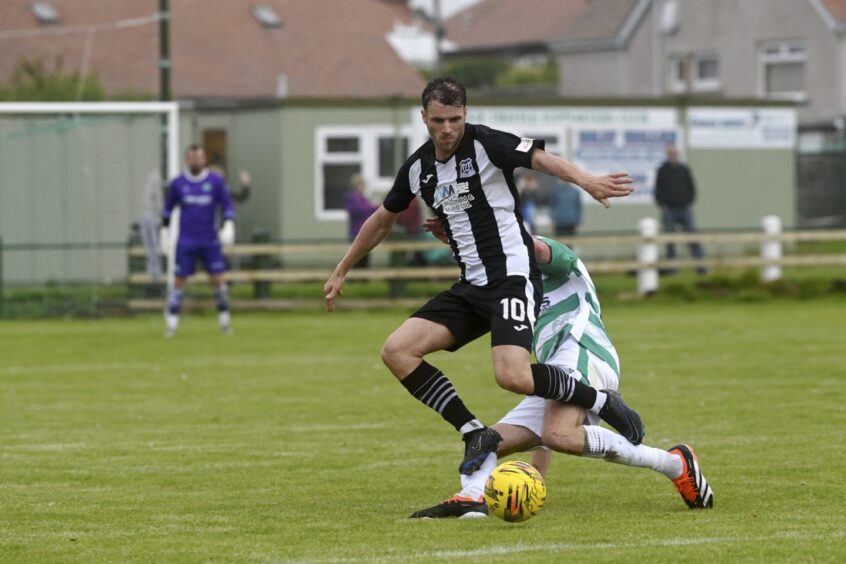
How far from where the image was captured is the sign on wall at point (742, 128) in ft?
106

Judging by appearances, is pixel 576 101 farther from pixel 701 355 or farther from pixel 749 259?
pixel 701 355

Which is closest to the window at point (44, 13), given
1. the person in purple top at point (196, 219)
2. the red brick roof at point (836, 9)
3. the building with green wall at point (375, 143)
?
the building with green wall at point (375, 143)

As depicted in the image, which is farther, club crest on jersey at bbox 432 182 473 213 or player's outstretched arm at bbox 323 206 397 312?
player's outstretched arm at bbox 323 206 397 312

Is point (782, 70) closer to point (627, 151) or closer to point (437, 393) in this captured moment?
point (627, 151)

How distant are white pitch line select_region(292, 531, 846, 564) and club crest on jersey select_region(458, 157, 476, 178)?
194cm

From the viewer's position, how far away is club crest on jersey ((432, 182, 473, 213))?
8.02m

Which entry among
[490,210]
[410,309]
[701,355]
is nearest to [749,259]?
[410,309]

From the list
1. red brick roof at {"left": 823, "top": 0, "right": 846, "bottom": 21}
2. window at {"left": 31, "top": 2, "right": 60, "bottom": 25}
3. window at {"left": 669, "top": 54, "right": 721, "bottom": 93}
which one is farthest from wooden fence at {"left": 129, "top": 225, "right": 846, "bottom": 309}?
window at {"left": 669, "top": 54, "right": 721, "bottom": 93}

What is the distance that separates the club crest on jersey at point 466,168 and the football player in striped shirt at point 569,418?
478 millimetres

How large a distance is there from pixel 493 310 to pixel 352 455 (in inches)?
113

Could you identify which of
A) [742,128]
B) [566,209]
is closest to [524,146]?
A: [566,209]

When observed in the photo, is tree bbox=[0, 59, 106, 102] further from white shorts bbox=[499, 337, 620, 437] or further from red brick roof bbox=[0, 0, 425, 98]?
white shorts bbox=[499, 337, 620, 437]

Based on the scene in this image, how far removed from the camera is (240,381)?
51.0 ft

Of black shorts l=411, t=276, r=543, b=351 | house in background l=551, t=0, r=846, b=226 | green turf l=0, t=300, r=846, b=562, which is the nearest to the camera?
green turf l=0, t=300, r=846, b=562
